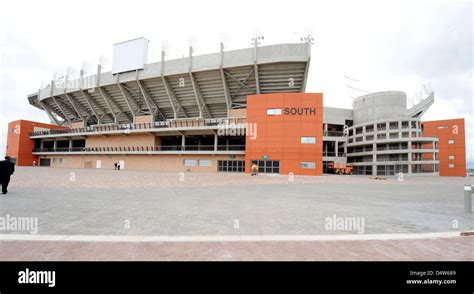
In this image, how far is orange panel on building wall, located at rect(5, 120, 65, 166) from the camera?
4772 centimetres

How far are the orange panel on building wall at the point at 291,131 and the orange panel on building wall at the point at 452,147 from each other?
4399 cm

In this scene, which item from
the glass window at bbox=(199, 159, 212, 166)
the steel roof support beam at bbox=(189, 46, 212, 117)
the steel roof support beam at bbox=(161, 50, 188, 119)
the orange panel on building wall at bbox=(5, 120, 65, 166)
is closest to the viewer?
the glass window at bbox=(199, 159, 212, 166)

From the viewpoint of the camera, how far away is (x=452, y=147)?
49.9 meters

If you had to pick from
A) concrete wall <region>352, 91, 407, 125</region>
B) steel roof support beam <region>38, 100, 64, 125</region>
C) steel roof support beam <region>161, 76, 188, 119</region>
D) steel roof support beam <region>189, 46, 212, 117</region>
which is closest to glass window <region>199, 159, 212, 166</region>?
steel roof support beam <region>189, 46, 212, 117</region>

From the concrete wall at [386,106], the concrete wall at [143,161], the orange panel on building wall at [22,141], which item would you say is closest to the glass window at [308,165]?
the concrete wall at [143,161]

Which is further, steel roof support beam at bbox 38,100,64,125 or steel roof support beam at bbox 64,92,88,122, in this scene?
steel roof support beam at bbox 38,100,64,125

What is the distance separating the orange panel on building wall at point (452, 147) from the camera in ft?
161

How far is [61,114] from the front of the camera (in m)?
55.8

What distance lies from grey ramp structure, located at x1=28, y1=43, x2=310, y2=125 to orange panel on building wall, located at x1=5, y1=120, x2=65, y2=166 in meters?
8.24

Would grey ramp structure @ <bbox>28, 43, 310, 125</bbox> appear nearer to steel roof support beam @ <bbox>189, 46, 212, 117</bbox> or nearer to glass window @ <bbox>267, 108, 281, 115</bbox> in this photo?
steel roof support beam @ <bbox>189, 46, 212, 117</bbox>

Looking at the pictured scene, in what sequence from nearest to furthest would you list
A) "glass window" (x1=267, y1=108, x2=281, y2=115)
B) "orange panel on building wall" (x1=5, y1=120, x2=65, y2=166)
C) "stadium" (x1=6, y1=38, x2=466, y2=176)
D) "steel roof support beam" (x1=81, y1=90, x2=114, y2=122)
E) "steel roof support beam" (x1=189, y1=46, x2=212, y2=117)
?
"glass window" (x1=267, y1=108, x2=281, y2=115) < "stadium" (x1=6, y1=38, x2=466, y2=176) < "steel roof support beam" (x1=189, y1=46, x2=212, y2=117) < "steel roof support beam" (x1=81, y1=90, x2=114, y2=122) < "orange panel on building wall" (x1=5, y1=120, x2=65, y2=166)

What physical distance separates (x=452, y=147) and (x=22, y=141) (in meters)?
103
